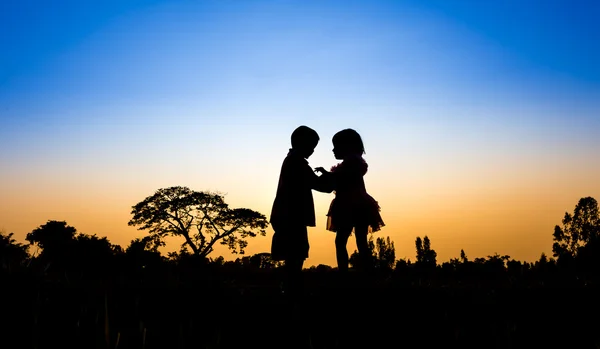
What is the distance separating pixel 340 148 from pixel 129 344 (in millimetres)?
7613

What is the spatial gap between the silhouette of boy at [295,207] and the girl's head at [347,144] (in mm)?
2443

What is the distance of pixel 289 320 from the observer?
3.80 metres

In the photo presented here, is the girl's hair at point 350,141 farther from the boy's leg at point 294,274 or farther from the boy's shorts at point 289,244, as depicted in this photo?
the boy's leg at point 294,274

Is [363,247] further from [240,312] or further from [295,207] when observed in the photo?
[240,312]

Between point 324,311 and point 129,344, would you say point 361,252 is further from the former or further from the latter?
point 129,344

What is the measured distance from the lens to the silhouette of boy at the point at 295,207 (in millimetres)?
6508

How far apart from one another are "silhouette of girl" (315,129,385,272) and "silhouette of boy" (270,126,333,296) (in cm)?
179

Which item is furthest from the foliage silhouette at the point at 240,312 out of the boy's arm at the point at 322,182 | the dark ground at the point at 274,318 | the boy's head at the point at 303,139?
the boy's head at the point at 303,139

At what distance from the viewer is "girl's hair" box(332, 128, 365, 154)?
955cm

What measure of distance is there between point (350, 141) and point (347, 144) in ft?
0.31

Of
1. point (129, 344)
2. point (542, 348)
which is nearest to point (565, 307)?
point (542, 348)

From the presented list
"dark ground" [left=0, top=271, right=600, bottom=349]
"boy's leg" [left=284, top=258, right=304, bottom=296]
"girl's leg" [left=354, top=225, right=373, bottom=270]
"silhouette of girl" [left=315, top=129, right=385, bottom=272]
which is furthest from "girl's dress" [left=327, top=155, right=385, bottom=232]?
"dark ground" [left=0, top=271, right=600, bottom=349]

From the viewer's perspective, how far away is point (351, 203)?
9.14 m

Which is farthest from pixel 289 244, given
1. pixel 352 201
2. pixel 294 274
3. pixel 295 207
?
pixel 352 201
